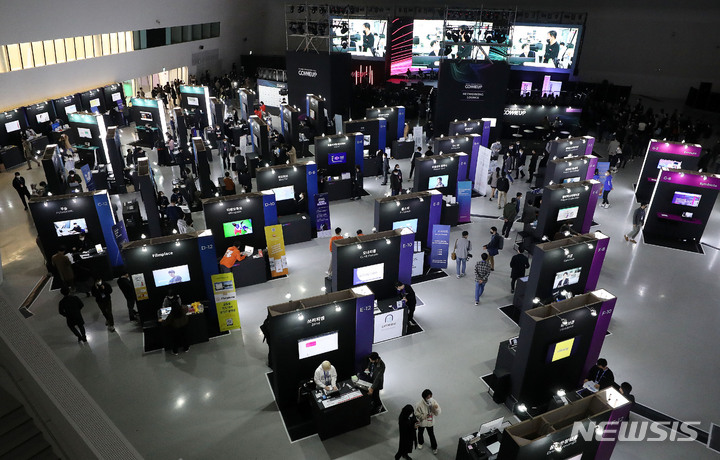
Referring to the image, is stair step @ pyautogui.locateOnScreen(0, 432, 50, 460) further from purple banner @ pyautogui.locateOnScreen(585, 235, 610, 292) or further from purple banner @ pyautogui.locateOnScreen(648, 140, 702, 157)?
purple banner @ pyautogui.locateOnScreen(648, 140, 702, 157)

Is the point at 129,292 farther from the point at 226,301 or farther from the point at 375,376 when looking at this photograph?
the point at 375,376

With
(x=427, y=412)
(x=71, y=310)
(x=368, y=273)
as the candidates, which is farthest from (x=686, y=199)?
(x=71, y=310)

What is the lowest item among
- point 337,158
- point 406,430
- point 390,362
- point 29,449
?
point 390,362

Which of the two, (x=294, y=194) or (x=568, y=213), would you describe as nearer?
(x=568, y=213)

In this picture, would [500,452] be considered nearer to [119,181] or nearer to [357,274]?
[357,274]

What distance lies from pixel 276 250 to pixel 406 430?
227 inches

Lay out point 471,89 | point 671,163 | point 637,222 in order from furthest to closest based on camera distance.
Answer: point 471,89, point 671,163, point 637,222

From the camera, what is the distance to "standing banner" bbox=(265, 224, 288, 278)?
11.0 metres

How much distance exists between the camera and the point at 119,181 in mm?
16062

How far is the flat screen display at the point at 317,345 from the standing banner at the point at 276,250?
3.77 metres

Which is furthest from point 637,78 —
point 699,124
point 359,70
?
point 359,70

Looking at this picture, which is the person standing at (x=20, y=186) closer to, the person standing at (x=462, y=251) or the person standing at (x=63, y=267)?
the person standing at (x=63, y=267)

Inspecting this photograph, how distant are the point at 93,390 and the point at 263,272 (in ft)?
13.7

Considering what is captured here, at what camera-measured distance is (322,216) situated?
534 inches
